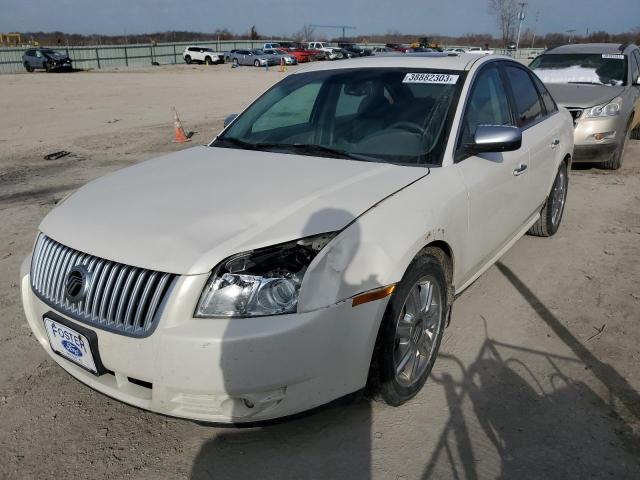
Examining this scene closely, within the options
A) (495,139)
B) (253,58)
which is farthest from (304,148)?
(253,58)

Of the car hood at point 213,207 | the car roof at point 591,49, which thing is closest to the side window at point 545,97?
the car hood at point 213,207

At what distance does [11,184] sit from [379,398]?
22.3 ft

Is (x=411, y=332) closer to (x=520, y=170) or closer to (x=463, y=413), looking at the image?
(x=463, y=413)

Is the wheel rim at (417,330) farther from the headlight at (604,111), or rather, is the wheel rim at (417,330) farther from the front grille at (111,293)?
the headlight at (604,111)

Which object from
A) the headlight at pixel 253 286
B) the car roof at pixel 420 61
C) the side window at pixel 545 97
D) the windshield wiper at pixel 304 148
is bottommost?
the headlight at pixel 253 286

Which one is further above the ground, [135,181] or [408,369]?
[135,181]

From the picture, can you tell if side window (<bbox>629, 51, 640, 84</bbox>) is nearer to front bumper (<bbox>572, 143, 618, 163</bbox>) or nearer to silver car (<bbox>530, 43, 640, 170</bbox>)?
silver car (<bbox>530, 43, 640, 170</bbox>)

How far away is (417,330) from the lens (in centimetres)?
289

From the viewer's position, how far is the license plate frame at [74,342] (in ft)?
7.65

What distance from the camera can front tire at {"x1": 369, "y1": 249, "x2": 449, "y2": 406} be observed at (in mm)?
2523

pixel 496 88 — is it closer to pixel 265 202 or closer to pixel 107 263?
pixel 265 202

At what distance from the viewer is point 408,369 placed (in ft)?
9.36

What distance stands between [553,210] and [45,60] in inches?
1541

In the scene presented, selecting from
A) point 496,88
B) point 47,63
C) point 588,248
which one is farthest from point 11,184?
point 47,63
